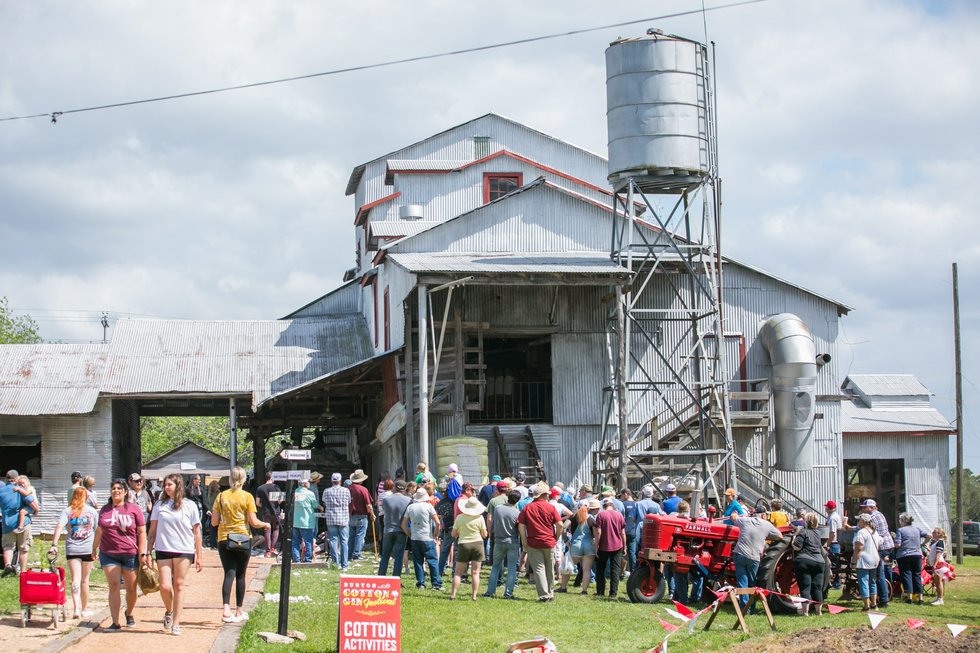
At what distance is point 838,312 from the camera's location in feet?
105

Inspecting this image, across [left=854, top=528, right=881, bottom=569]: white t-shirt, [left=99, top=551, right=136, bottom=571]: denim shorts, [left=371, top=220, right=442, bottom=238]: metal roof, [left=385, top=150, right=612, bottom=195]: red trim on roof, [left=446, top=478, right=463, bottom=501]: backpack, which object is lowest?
[left=854, top=528, right=881, bottom=569]: white t-shirt

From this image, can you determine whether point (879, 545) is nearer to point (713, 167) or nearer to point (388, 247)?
point (713, 167)

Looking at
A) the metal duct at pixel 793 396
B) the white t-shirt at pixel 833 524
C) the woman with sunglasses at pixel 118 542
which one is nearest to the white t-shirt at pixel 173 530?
the woman with sunglasses at pixel 118 542

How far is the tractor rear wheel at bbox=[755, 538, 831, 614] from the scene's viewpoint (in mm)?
17672

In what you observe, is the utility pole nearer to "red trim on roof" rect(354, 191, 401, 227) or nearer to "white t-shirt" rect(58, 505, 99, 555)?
"red trim on roof" rect(354, 191, 401, 227)

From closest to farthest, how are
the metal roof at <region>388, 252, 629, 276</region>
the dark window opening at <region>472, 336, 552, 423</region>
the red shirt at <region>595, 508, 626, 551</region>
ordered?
the red shirt at <region>595, 508, 626, 551</region>
the metal roof at <region>388, 252, 629, 276</region>
the dark window opening at <region>472, 336, 552, 423</region>

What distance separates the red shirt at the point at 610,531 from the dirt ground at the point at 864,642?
15.0 ft

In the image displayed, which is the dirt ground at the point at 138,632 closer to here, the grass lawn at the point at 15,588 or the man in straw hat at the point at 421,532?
the grass lawn at the point at 15,588

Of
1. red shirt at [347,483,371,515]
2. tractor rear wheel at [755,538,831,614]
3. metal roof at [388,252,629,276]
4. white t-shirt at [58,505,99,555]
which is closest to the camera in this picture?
white t-shirt at [58,505,99,555]

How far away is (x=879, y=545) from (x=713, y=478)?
866 cm

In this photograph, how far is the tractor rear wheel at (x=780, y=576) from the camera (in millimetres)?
17672

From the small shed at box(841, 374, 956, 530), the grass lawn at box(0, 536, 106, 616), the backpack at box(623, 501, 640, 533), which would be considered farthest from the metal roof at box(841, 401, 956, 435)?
the grass lawn at box(0, 536, 106, 616)

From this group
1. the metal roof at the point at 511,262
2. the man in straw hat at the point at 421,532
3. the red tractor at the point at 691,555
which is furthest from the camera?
the metal roof at the point at 511,262

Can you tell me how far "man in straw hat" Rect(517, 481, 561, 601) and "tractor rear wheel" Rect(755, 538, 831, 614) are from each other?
3069 millimetres
